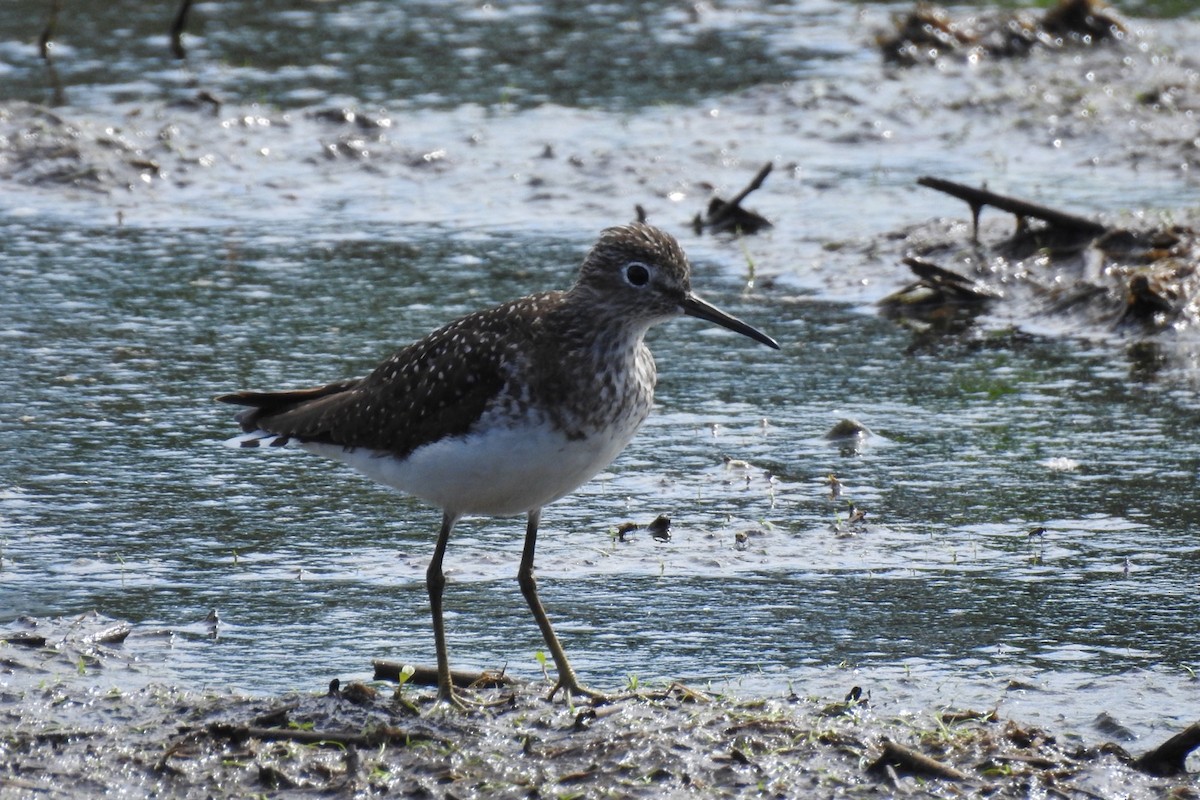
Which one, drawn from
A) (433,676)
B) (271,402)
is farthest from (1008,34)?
(433,676)

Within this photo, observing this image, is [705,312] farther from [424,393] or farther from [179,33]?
[179,33]

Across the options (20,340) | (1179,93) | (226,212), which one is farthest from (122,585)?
(1179,93)

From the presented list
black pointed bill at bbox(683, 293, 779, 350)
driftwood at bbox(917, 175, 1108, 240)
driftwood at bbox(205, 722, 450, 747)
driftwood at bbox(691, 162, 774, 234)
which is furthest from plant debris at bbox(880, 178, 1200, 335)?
driftwood at bbox(205, 722, 450, 747)

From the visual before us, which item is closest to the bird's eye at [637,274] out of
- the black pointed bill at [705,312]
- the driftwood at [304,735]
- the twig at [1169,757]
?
the black pointed bill at [705,312]

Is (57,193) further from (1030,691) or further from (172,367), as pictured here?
(1030,691)

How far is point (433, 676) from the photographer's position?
5.70 metres

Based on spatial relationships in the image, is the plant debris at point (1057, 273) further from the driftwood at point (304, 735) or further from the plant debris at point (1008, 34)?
the driftwood at point (304, 735)

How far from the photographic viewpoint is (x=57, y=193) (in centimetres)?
1209

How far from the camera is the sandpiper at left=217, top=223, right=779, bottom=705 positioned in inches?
223

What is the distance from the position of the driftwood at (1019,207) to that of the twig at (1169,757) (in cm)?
562

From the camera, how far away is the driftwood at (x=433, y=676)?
5.65 m

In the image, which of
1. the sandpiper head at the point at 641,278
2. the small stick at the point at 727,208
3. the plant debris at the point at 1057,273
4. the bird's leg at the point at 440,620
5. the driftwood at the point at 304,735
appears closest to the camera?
the driftwood at the point at 304,735

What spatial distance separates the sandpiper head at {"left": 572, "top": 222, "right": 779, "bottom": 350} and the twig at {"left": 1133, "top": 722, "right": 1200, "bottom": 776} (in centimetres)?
202

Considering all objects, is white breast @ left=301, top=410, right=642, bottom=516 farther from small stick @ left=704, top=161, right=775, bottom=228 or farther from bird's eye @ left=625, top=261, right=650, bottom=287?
small stick @ left=704, top=161, right=775, bottom=228
